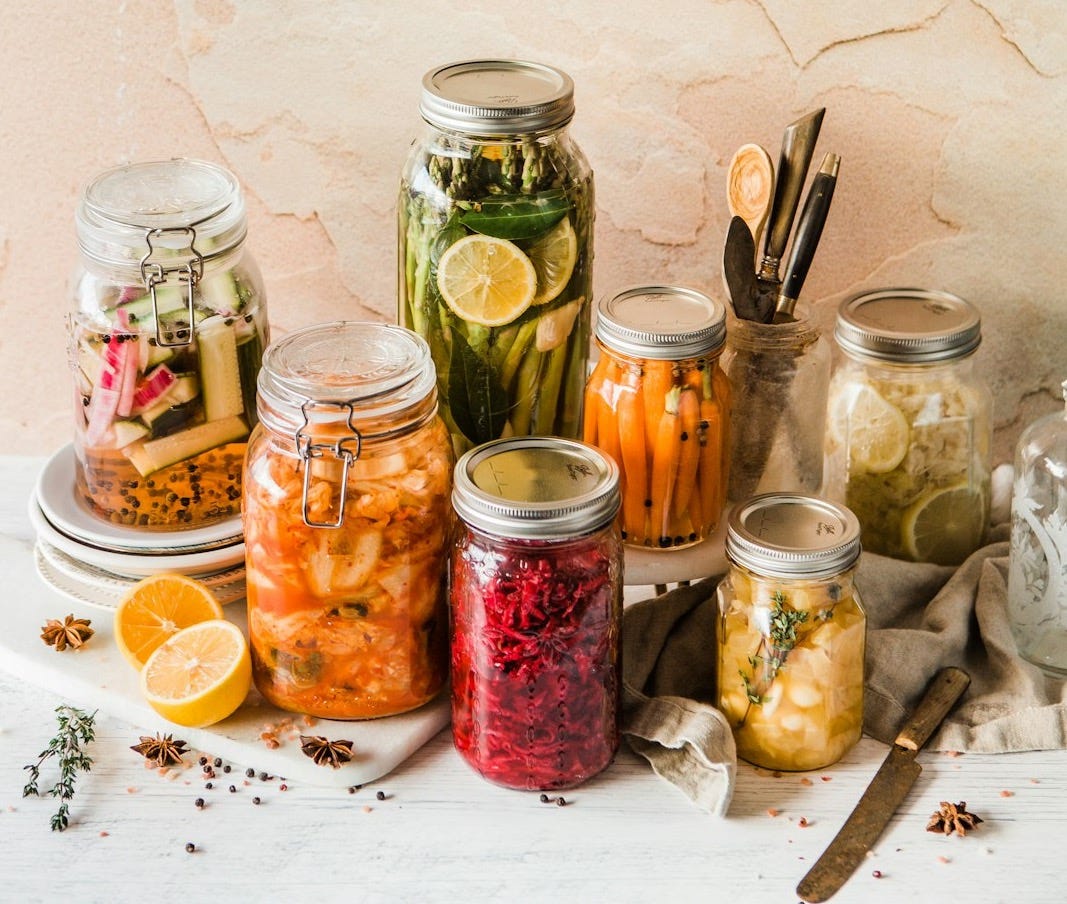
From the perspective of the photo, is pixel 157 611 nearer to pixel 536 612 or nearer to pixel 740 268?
pixel 536 612

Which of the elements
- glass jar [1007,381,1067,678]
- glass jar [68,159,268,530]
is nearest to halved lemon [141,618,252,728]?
glass jar [68,159,268,530]

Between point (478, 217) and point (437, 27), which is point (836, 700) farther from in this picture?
point (437, 27)

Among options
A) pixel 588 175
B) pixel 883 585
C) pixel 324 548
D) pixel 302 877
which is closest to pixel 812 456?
pixel 883 585

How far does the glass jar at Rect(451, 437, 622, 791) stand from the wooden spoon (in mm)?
322

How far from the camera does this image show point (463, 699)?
119 cm

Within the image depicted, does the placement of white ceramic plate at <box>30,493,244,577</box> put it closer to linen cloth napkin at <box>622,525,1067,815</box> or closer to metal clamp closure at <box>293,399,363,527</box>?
metal clamp closure at <box>293,399,363,527</box>

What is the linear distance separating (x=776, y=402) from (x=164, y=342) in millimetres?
581

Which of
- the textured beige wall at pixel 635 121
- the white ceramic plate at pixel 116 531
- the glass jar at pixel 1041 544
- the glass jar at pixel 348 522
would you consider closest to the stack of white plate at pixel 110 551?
the white ceramic plate at pixel 116 531

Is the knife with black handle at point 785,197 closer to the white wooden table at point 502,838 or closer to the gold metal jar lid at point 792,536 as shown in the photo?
the gold metal jar lid at point 792,536

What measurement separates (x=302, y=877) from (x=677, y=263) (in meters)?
0.77

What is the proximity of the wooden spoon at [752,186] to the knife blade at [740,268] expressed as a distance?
0.02 meters

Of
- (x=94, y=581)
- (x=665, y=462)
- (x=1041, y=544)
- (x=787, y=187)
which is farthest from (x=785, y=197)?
(x=94, y=581)

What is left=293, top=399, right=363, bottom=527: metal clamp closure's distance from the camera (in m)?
1.13

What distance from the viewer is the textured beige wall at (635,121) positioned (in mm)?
1402
